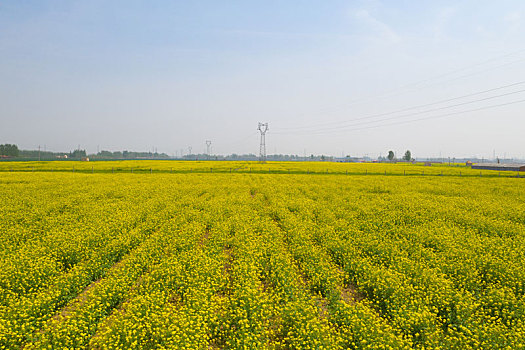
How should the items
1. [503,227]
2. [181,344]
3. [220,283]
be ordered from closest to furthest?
1. [181,344]
2. [220,283]
3. [503,227]

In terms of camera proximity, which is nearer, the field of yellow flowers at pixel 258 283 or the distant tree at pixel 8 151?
the field of yellow flowers at pixel 258 283

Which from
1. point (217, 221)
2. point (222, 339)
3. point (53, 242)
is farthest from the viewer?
point (217, 221)

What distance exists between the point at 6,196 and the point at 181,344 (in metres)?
31.8

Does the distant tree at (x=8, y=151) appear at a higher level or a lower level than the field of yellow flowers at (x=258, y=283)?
higher

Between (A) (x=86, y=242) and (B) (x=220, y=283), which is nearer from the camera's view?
(B) (x=220, y=283)

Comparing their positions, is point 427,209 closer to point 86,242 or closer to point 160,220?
point 160,220

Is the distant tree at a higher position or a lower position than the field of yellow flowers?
higher

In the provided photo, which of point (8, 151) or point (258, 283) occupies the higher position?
point (8, 151)

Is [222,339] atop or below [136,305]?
below

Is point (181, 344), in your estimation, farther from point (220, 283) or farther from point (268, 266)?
point (268, 266)

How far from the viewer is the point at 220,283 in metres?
9.48

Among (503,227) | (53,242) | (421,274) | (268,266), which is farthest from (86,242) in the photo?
(503,227)

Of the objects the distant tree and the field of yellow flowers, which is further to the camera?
the distant tree

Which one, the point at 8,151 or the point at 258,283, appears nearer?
the point at 258,283
